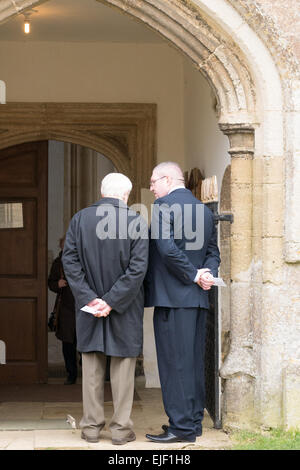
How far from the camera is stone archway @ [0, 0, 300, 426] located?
17.6ft

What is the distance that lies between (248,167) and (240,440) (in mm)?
1666

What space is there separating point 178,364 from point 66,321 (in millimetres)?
3670

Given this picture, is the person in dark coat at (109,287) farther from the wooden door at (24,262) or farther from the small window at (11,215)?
the small window at (11,215)

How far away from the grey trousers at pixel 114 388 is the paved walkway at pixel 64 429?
118 mm

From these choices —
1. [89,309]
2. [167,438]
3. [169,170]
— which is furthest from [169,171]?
[167,438]

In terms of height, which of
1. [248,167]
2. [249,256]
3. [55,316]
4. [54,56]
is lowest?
[55,316]

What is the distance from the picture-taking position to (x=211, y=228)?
5371mm

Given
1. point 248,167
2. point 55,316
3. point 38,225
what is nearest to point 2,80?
point 38,225

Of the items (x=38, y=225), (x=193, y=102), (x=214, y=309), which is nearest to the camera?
(x=214, y=309)

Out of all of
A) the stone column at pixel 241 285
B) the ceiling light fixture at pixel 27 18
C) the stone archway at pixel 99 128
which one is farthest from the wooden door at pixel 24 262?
the stone column at pixel 241 285

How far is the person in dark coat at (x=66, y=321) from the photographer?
872 cm

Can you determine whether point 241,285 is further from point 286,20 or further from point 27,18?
point 27,18

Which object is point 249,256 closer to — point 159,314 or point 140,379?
point 159,314

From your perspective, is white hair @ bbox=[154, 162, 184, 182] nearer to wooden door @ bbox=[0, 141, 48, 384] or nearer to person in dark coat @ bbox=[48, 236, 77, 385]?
person in dark coat @ bbox=[48, 236, 77, 385]
